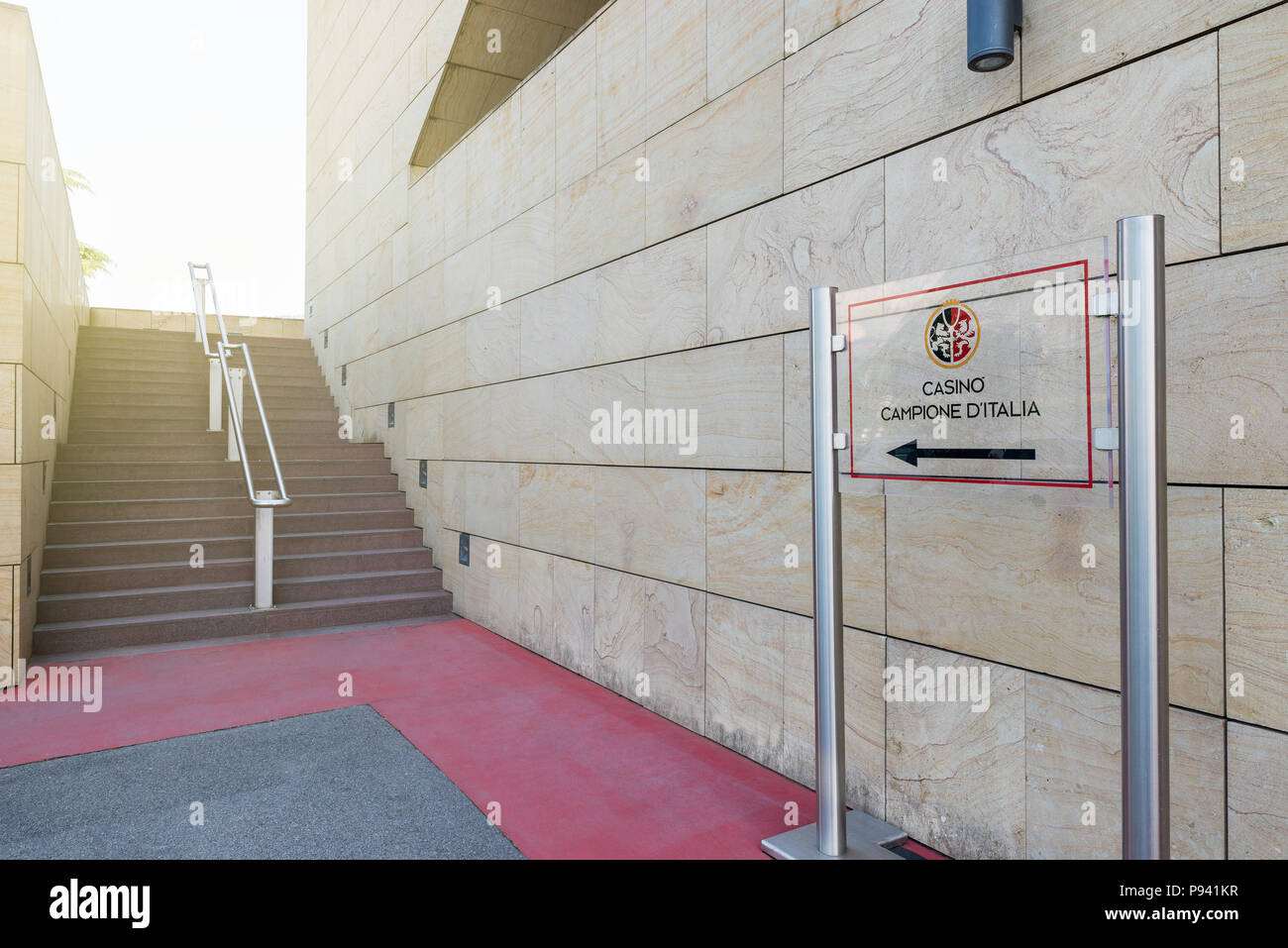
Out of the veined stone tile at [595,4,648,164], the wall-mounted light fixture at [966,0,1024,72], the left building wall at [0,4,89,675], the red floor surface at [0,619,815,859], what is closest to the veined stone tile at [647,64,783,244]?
the veined stone tile at [595,4,648,164]

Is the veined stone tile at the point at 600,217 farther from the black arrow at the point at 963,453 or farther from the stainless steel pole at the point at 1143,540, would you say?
the stainless steel pole at the point at 1143,540

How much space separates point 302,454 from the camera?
8.05 m

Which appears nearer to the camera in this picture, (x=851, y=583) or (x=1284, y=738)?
(x=1284, y=738)

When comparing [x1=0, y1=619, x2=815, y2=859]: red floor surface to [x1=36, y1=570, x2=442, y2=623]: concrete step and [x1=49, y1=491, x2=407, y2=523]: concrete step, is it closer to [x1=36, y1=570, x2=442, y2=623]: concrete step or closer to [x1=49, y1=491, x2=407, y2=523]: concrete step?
[x1=36, y1=570, x2=442, y2=623]: concrete step

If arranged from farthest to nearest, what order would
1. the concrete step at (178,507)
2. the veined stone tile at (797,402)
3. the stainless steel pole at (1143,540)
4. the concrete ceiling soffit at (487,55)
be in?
1. the concrete ceiling soffit at (487,55)
2. the concrete step at (178,507)
3. the veined stone tile at (797,402)
4. the stainless steel pole at (1143,540)

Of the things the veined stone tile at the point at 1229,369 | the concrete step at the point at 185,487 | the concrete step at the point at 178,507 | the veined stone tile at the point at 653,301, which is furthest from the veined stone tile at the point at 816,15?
the concrete step at the point at 185,487

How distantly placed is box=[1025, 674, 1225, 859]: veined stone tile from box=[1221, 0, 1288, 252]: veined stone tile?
1182 mm

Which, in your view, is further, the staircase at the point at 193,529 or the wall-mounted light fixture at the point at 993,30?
the staircase at the point at 193,529

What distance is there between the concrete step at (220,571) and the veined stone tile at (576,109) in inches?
129

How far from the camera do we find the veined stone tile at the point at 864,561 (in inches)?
115

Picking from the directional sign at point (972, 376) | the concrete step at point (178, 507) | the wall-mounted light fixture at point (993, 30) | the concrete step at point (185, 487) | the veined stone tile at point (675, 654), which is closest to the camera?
the directional sign at point (972, 376)
